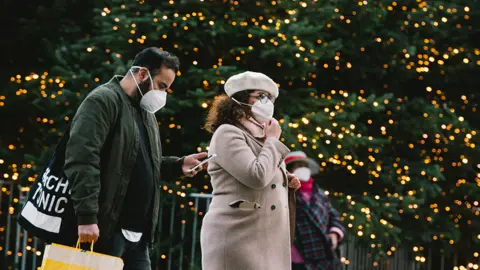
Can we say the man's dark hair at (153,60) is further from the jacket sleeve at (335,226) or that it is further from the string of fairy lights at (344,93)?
the string of fairy lights at (344,93)

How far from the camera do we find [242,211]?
4.02 meters

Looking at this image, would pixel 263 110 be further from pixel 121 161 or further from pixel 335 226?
pixel 335 226

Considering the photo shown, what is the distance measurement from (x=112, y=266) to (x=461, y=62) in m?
10.2

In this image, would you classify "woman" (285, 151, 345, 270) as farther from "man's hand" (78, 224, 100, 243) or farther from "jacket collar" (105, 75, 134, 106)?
"man's hand" (78, 224, 100, 243)

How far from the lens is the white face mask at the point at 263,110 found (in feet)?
13.7

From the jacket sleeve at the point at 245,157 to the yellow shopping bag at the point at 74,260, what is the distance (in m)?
0.79

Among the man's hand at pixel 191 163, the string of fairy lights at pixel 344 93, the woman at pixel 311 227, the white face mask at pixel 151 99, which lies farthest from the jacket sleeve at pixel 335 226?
the white face mask at pixel 151 99

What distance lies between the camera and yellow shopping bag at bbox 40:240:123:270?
11.4 feet

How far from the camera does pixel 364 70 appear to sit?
11.9 metres

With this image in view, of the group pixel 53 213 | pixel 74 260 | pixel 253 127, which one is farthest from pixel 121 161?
pixel 253 127

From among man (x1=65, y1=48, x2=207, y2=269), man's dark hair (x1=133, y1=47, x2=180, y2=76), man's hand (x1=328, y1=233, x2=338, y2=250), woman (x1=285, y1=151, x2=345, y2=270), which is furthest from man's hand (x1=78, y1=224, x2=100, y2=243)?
man's hand (x1=328, y1=233, x2=338, y2=250)

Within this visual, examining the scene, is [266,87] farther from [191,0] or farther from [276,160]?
[191,0]

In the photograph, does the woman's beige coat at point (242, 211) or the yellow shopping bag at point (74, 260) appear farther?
the woman's beige coat at point (242, 211)

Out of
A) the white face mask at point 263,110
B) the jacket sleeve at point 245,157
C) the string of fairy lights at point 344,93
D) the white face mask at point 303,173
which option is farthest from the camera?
the string of fairy lights at point 344,93
